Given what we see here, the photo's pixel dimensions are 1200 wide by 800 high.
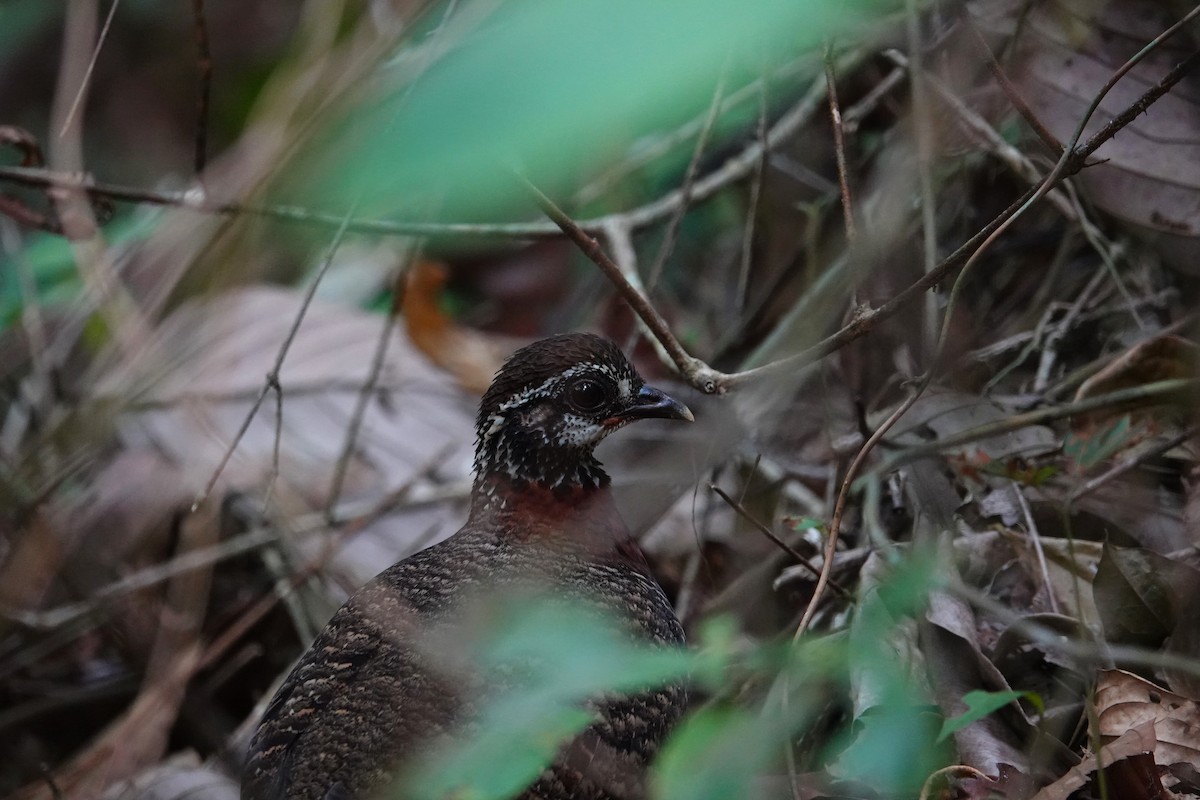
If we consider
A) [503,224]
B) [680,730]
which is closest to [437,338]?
[503,224]

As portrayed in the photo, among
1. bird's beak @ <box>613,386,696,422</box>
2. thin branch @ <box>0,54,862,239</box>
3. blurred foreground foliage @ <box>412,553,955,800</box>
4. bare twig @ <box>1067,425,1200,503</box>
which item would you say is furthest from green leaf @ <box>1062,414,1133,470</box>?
blurred foreground foliage @ <box>412,553,955,800</box>

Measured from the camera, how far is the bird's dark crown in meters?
3.71

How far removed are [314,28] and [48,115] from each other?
8.44m

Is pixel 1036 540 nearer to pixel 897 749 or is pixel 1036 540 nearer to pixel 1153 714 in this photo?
pixel 1153 714

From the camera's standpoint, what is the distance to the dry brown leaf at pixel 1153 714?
2766 mm

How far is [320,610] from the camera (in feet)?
16.0

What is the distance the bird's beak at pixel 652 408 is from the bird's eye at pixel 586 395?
0.08 metres

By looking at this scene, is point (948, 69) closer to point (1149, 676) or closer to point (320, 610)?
point (1149, 676)

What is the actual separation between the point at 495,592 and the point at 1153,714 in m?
1.65

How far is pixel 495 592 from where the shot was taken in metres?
3.06

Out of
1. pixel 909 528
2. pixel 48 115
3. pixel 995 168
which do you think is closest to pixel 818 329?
pixel 909 528

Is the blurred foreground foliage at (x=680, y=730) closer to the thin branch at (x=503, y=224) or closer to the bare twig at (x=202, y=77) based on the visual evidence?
the thin branch at (x=503, y=224)

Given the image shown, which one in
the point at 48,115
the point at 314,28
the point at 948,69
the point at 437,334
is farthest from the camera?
the point at 48,115

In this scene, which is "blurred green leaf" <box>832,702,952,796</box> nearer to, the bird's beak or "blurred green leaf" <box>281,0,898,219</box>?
"blurred green leaf" <box>281,0,898,219</box>
